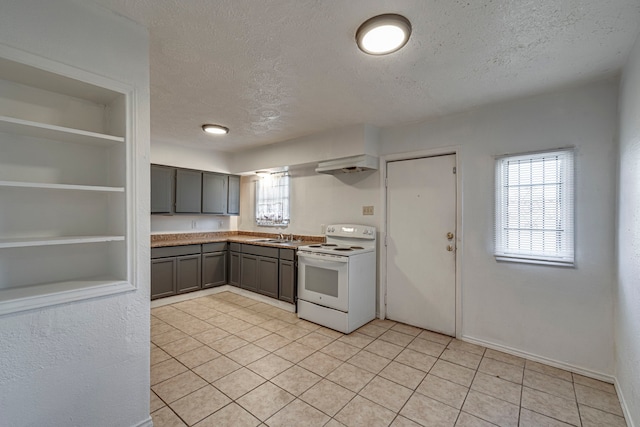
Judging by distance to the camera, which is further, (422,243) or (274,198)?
(274,198)

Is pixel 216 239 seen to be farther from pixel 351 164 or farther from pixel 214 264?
pixel 351 164

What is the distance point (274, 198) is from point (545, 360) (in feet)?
13.2

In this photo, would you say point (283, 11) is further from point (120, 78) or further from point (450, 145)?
point (450, 145)

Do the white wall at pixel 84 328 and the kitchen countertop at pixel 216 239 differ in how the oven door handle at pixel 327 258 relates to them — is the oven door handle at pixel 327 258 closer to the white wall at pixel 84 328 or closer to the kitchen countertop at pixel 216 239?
the kitchen countertop at pixel 216 239

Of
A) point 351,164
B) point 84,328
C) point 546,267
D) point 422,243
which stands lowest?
point 84,328

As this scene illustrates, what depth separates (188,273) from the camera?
4.14 meters

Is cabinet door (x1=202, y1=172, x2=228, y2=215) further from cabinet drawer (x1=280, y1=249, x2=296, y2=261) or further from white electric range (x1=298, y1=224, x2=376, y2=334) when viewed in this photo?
white electric range (x1=298, y1=224, x2=376, y2=334)

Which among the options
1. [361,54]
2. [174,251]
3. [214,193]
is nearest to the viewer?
[361,54]

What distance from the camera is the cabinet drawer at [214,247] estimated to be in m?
4.36

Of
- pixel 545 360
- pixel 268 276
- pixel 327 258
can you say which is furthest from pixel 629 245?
pixel 268 276

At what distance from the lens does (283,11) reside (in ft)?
4.90

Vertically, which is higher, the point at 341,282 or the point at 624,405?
the point at 341,282

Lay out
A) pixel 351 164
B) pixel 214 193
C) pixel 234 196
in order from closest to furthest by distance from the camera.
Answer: pixel 351 164 → pixel 214 193 → pixel 234 196

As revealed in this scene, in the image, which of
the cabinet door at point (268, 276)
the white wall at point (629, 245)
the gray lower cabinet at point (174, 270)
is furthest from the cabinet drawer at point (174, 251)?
the white wall at point (629, 245)
